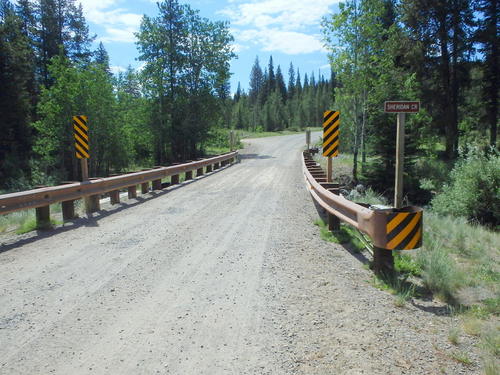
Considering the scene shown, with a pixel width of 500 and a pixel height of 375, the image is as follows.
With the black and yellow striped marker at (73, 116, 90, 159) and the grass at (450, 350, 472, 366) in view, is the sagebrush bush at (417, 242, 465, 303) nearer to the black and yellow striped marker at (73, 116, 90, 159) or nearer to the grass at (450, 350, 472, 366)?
the grass at (450, 350, 472, 366)

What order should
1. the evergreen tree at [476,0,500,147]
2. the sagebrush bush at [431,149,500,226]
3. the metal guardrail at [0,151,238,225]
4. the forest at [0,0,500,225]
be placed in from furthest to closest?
the evergreen tree at [476,0,500,147] < the forest at [0,0,500,225] < the sagebrush bush at [431,149,500,226] < the metal guardrail at [0,151,238,225]

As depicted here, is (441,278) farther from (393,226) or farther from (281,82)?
(281,82)

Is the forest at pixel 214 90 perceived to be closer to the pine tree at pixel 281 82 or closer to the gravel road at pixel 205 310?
the gravel road at pixel 205 310

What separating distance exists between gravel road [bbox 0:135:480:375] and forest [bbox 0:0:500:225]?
48.5 ft

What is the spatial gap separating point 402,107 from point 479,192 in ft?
36.2

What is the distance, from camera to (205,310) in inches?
154

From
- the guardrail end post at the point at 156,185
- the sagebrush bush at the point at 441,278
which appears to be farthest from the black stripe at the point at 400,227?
the guardrail end post at the point at 156,185

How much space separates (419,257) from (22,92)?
104 feet

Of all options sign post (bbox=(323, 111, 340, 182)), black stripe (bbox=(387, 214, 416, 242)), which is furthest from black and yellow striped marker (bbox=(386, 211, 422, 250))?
sign post (bbox=(323, 111, 340, 182))

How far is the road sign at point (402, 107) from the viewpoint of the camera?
5.14 metres

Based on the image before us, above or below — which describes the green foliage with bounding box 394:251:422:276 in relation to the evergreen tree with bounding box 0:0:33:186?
below

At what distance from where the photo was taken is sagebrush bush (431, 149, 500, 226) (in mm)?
13656

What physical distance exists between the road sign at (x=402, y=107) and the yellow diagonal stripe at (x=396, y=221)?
1578 mm

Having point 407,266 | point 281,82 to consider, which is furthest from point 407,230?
point 281,82
